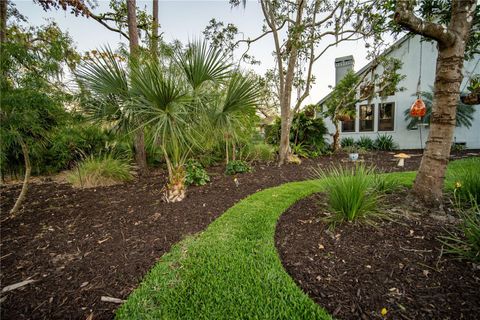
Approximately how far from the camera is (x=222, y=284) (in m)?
1.62

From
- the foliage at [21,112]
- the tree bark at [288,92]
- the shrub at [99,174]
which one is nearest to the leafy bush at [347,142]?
the tree bark at [288,92]

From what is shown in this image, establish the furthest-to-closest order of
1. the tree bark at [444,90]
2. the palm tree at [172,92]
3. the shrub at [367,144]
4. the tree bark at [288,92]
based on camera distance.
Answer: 1. the shrub at [367,144]
2. the tree bark at [288,92]
3. the palm tree at [172,92]
4. the tree bark at [444,90]

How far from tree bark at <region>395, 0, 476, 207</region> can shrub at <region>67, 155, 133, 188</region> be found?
19.2ft

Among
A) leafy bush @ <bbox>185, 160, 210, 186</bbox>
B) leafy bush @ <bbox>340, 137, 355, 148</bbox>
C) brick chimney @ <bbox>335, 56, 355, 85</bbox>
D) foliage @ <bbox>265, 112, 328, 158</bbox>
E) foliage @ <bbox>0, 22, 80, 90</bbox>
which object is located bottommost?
leafy bush @ <bbox>185, 160, 210, 186</bbox>

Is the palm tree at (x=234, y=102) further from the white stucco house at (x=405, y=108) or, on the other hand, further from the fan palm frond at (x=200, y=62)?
the white stucco house at (x=405, y=108)

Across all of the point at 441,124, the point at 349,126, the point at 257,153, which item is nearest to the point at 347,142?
the point at 349,126

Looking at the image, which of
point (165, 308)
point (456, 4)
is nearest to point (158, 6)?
point (456, 4)

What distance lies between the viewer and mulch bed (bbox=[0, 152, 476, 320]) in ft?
4.98

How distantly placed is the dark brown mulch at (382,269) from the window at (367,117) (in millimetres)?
10255

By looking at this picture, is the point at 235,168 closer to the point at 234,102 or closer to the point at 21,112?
the point at 234,102

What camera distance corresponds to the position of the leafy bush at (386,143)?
10.1 m

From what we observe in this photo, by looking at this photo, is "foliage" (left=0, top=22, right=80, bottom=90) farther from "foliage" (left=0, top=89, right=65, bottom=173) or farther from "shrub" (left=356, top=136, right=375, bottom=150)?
"shrub" (left=356, top=136, right=375, bottom=150)

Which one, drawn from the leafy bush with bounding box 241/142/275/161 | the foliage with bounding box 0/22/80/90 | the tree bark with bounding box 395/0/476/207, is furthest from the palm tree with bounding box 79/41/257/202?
the leafy bush with bounding box 241/142/275/161

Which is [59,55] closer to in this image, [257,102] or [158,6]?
[257,102]
